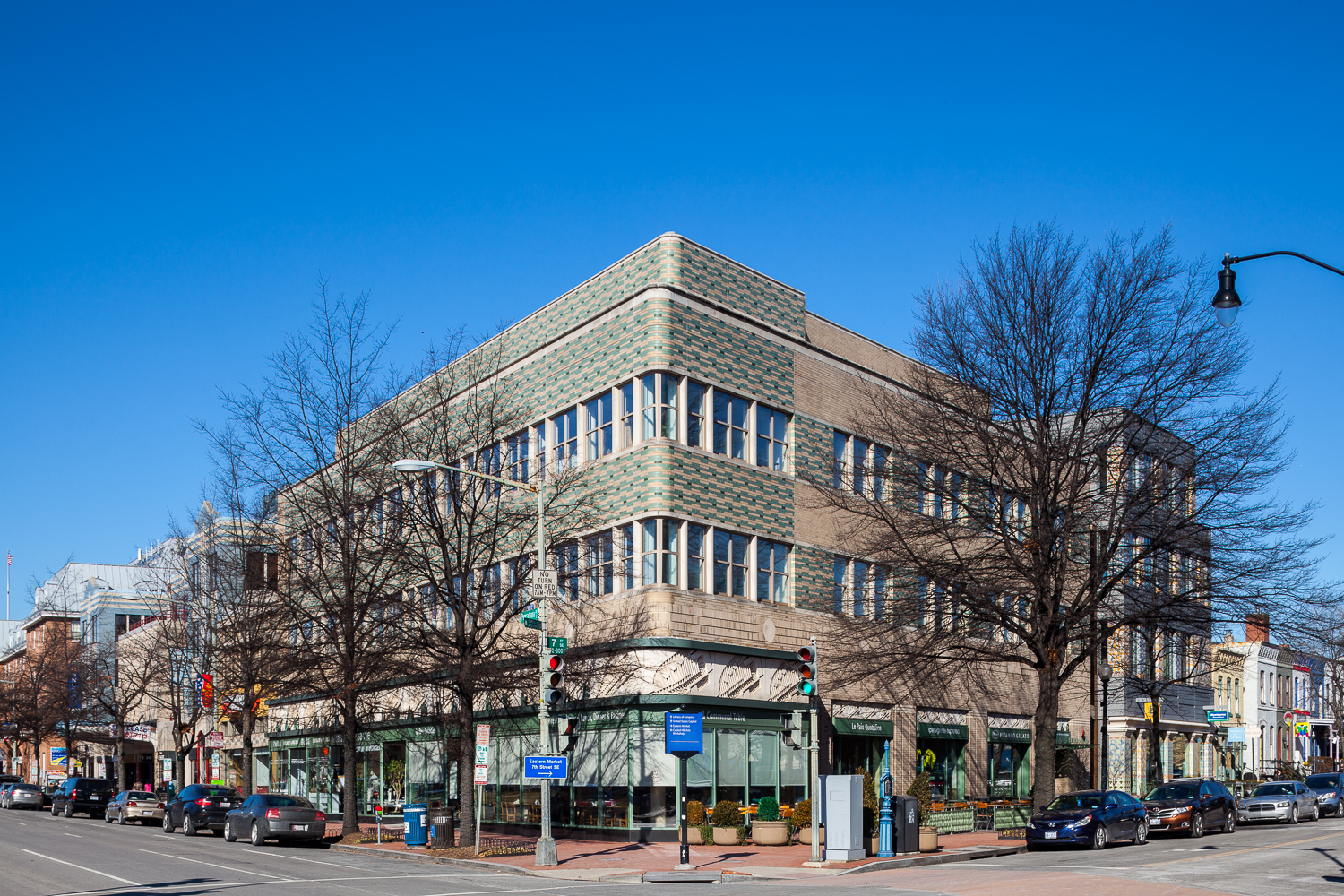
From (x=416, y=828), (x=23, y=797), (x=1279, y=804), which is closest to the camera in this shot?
(x=416, y=828)

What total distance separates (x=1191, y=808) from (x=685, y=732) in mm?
14907

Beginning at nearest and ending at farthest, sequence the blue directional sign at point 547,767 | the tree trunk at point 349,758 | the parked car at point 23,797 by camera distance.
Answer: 1. the blue directional sign at point 547,767
2. the tree trunk at point 349,758
3. the parked car at point 23,797

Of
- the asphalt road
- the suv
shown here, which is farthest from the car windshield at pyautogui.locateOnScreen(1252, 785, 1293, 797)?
the suv

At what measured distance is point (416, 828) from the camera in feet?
101

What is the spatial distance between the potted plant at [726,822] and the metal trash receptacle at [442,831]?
253 inches

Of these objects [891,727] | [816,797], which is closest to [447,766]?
[891,727]

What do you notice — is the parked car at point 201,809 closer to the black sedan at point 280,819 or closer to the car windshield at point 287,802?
the black sedan at point 280,819

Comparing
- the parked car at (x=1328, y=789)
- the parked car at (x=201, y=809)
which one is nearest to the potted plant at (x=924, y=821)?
the parked car at (x=1328, y=789)

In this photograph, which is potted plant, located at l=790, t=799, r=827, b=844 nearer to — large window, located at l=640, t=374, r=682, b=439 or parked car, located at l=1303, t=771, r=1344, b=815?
large window, located at l=640, t=374, r=682, b=439

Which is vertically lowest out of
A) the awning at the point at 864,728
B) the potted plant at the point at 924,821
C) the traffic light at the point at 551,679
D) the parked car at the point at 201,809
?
the parked car at the point at 201,809

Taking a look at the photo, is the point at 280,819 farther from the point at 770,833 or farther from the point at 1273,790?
the point at 1273,790

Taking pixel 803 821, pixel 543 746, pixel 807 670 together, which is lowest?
pixel 803 821

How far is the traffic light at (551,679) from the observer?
81.7 feet

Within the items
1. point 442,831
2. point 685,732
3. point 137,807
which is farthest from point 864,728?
point 137,807
